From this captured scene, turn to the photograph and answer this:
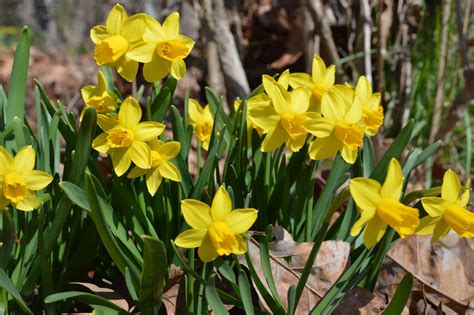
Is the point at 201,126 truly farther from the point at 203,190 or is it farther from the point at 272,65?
the point at 272,65

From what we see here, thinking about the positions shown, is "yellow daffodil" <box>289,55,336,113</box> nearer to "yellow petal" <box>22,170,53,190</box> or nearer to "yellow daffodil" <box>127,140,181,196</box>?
"yellow daffodil" <box>127,140,181,196</box>

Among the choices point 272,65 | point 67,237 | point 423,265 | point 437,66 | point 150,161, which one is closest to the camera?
point 150,161

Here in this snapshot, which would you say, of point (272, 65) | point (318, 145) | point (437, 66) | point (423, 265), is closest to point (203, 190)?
point (318, 145)

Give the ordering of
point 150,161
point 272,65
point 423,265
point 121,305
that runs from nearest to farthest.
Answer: point 150,161
point 121,305
point 423,265
point 272,65

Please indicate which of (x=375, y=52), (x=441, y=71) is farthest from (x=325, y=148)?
(x=375, y=52)

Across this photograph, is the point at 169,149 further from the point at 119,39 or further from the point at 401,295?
the point at 401,295

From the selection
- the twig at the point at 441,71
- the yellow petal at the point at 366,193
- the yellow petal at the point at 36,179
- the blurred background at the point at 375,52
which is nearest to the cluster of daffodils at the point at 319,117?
the yellow petal at the point at 366,193

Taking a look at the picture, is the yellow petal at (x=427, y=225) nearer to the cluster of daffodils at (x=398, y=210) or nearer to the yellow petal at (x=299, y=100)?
the cluster of daffodils at (x=398, y=210)

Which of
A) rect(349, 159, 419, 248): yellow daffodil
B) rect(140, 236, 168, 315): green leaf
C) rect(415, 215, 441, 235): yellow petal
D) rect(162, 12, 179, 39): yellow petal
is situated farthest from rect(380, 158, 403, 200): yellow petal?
rect(162, 12, 179, 39): yellow petal

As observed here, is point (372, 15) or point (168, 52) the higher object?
point (168, 52)
